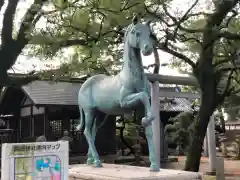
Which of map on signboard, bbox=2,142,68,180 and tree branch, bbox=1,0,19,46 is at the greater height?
tree branch, bbox=1,0,19,46

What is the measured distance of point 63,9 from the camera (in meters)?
8.41

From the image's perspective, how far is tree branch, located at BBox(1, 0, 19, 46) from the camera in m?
11.7

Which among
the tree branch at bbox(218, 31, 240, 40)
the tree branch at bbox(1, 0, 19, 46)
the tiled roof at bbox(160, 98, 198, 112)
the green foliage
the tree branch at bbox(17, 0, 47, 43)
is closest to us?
the tree branch at bbox(218, 31, 240, 40)

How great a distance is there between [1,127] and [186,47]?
1021 cm

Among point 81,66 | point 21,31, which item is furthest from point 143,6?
point 21,31

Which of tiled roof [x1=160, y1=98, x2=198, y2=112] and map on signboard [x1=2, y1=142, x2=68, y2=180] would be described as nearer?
map on signboard [x1=2, y1=142, x2=68, y2=180]

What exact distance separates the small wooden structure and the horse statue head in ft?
37.3

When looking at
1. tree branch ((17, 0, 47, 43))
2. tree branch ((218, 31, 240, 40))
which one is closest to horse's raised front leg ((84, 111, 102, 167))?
tree branch ((218, 31, 240, 40))

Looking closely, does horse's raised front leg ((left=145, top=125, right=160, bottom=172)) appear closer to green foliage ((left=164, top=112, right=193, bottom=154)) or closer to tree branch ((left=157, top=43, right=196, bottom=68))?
tree branch ((left=157, top=43, right=196, bottom=68))

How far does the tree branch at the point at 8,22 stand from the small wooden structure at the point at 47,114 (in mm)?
4613

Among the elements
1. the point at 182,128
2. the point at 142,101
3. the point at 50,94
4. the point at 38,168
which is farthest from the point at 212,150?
the point at 38,168

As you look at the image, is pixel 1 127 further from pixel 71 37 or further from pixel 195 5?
pixel 195 5

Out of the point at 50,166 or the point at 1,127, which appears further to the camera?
the point at 1,127

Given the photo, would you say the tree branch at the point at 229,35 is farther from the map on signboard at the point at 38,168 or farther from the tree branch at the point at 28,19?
the map on signboard at the point at 38,168
